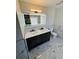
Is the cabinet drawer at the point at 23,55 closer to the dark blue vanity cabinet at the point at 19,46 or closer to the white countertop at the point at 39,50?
the dark blue vanity cabinet at the point at 19,46

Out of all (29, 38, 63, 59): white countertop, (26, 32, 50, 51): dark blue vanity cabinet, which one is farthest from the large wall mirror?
(29, 38, 63, 59): white countertop

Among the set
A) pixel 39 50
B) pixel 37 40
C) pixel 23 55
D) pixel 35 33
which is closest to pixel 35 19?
pixel 35 33

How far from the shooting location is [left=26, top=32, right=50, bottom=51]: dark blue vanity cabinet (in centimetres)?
181

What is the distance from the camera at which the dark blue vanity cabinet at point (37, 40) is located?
1.81m

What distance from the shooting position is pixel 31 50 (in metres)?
1.80

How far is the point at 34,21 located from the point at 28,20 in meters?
0.16

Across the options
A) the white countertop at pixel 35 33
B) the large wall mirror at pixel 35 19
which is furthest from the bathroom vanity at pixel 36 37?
the large wall mirror at pixel 35 19
